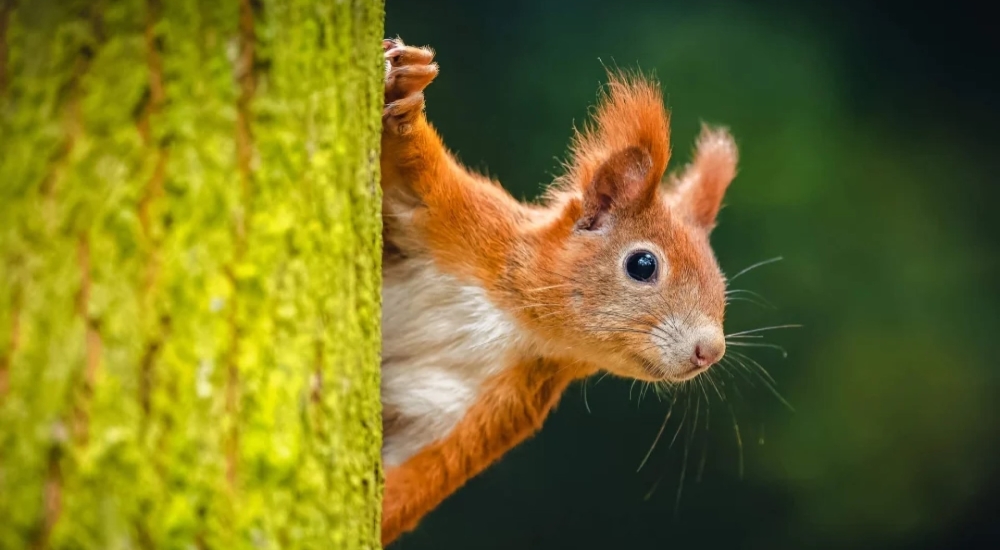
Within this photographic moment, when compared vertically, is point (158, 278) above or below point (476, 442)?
above

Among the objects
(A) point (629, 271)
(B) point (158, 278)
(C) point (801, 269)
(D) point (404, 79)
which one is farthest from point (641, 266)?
(C) point (801, 269)

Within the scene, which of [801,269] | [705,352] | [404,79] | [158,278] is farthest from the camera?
[801,269]

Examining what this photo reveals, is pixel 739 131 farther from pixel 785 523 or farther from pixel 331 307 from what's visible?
pixel 331 307

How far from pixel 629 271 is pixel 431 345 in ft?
1.07

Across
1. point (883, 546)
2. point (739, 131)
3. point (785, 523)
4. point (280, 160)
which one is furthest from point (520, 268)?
point (883, 546)

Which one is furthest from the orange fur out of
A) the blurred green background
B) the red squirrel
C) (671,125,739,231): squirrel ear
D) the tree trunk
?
the blurred green background

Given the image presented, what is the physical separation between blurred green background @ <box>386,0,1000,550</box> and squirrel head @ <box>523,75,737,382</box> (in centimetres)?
86

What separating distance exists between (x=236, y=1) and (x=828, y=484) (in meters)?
2.18

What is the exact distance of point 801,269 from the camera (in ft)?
8.20

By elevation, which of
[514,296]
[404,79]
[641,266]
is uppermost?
[404,79]

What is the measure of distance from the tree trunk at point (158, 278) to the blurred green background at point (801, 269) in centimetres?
157

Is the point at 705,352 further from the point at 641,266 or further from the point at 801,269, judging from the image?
the point at 801,269

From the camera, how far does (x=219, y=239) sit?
Answer: 727 mm

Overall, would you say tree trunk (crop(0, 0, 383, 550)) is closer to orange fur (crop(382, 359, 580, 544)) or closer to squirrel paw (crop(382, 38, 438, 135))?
squirrel paw (crop(382, 38, 438, 135))
